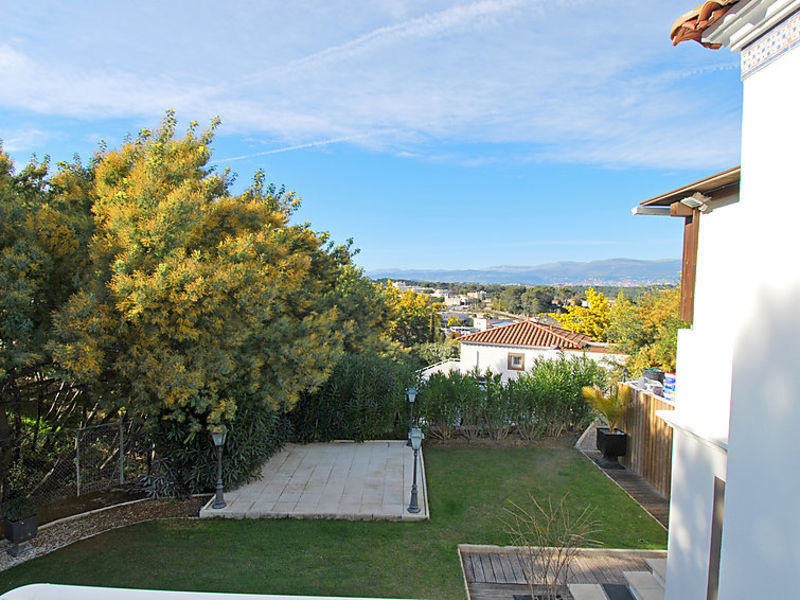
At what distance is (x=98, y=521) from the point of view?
7148mm

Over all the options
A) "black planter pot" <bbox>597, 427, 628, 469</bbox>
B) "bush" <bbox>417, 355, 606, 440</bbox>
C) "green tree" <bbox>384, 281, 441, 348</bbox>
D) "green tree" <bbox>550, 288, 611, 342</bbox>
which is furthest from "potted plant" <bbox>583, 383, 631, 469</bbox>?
"green tree" <bbox>384, 281, 441, 348</bbox>

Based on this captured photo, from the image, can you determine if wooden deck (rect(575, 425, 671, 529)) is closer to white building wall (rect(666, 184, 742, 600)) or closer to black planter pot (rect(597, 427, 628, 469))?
black planter pot (rect(597, 427, 628, 469))

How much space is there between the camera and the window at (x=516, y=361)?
955 inches

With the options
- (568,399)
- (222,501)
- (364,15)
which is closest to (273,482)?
(222,501)

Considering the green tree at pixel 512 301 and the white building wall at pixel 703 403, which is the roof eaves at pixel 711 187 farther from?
the green tree at pixel 512 301

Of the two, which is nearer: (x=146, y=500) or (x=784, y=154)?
(x=784, y=154)

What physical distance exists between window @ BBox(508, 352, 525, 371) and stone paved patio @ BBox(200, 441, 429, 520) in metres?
14.6

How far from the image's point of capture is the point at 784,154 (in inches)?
95.4

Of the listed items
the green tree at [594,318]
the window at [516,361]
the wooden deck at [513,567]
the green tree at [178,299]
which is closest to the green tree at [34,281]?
the green tree at [178,299]

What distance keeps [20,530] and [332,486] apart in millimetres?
4316

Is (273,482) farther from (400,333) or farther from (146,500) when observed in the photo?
(400,333)

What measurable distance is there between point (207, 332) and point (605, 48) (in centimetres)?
731

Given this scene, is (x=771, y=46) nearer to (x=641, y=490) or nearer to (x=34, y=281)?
(x=34, y=281)

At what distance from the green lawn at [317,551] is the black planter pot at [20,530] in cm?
38
